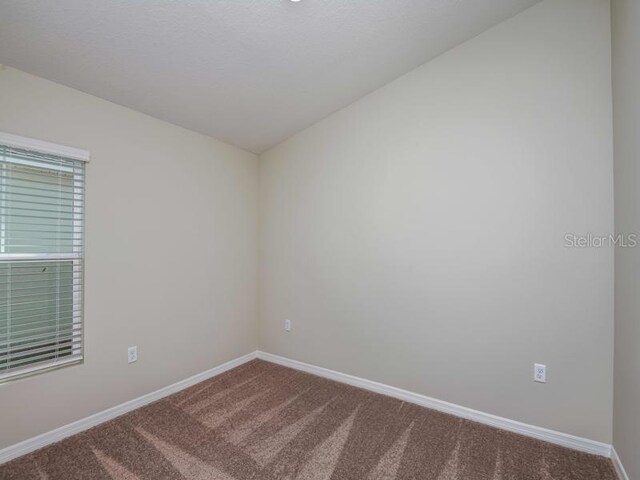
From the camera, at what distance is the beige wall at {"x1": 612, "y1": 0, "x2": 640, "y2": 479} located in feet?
4.99

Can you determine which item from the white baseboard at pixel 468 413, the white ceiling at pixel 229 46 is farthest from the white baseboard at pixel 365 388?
the white ceiling at pixel 229 46

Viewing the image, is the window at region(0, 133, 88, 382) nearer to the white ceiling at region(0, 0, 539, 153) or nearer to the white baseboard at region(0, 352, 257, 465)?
the white baseboard at region(0, 352, 257, 465)

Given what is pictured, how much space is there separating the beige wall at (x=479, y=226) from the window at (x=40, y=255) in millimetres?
1795

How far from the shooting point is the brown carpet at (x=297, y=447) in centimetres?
172

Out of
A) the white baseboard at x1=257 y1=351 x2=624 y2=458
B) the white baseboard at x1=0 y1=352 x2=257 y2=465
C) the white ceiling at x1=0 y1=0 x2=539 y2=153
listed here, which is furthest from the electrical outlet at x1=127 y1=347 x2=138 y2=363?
the white ceiling at x1=0 y1=0 x2=539 y2=153

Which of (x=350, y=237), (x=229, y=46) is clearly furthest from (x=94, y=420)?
(x=229, y=46)

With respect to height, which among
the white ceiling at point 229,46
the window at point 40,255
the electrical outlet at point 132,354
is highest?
the white ceiling at point 229,46

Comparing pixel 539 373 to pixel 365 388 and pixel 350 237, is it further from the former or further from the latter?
pixel 350 237

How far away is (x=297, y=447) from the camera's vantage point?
1.93 m

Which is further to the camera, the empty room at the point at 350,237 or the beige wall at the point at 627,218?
the empty room at the point at 350,237

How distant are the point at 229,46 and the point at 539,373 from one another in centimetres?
288

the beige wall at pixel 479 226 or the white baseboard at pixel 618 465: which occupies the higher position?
the beige wall at pixel 479 226

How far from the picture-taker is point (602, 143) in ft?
6.14

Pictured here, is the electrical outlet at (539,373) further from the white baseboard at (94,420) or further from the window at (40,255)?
the window at (40,255)
